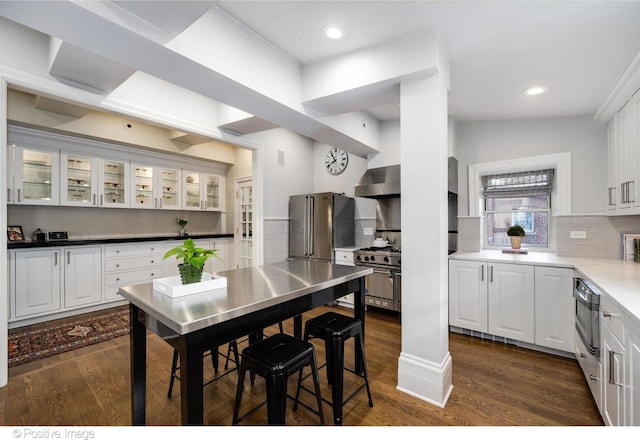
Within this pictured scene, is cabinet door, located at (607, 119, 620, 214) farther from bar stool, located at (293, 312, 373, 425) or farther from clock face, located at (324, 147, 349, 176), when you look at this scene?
clock face, located at (324, 147, 349, 176)

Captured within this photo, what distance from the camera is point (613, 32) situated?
5.98 ft

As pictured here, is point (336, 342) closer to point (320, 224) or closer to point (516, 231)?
point (320, 224)

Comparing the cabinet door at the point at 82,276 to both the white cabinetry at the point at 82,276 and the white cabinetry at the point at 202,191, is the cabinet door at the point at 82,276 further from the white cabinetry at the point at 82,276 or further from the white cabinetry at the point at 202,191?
the white cabinetry at the point at 202,191

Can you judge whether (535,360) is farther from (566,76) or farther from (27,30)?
(27,30)

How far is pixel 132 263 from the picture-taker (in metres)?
4.36

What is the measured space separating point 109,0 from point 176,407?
2409 millimetres

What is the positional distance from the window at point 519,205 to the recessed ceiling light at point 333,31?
2679 millimetres

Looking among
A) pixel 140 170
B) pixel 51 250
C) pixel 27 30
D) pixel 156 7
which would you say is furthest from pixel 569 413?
pixel 140 170

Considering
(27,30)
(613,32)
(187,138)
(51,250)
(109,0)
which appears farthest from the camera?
(187,138)

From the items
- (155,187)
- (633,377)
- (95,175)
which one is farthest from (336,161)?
(633,377)

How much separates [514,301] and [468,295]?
0.40 metres

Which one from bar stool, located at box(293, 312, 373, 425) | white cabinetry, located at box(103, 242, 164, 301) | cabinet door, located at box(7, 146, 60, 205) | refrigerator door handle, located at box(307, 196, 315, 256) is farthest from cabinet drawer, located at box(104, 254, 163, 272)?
bar stool, located at box(293, 312, 373, 425)

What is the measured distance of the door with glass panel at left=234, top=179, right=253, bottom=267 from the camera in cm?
516

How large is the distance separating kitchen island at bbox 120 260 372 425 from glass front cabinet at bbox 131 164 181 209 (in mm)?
3570
